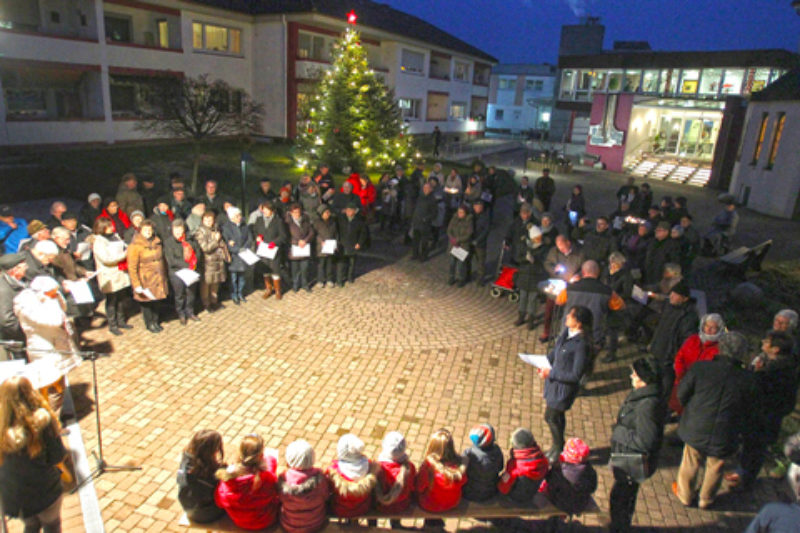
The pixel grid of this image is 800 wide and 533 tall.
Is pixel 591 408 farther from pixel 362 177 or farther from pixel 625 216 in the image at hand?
pixel 362 177

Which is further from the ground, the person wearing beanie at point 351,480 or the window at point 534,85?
the window at point 534,85

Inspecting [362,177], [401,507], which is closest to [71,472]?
[401,507]

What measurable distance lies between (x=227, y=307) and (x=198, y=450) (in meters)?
6.44

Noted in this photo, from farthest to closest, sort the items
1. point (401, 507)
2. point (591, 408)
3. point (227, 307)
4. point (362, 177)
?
1. point (362, 177)
2. point (227, 307)
3. point (591, 408)
4. point (401, 507)

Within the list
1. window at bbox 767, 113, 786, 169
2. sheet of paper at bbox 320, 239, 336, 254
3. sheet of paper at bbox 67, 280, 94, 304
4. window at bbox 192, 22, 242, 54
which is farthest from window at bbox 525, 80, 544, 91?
sheet of paper at bbox 67, 280, 94, 304

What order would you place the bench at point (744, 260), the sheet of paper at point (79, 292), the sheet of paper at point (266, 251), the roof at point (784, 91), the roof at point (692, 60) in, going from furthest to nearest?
the roof at point (692, 60)
the roof at point (784, 91)
the bench at point (744, 260)
the sheet of paper at point (266, 251)
the sheet of paper at point (79, 292)

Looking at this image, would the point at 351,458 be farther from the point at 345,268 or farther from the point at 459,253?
the point at 345,268

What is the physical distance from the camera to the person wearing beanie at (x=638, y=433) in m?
4.84

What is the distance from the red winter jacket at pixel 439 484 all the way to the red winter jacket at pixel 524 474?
0.41 metres

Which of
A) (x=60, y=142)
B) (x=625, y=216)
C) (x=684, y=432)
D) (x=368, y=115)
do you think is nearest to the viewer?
(x=684, y=432)

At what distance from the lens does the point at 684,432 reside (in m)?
5.34

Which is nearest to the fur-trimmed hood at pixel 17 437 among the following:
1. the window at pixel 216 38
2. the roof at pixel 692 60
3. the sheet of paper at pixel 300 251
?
the sheet of paper at pixel 300 251

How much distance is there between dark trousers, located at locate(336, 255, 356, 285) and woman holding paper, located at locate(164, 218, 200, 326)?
3153 mm

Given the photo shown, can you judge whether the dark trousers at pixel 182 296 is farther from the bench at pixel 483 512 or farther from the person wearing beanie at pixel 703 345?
the person wearing beanie at pixel 703 345
